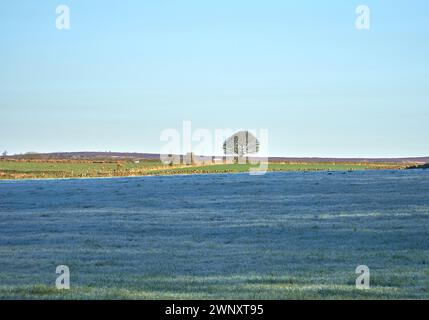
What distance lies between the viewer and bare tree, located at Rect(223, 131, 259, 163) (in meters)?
133

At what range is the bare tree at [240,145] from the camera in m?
133

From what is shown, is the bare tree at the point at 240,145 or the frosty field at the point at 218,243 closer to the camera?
the frosty field at the point at 218,243

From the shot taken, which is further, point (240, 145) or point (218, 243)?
point (240, 145)

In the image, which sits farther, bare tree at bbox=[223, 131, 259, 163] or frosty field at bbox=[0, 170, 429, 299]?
bare tree at bbox=[223, 131, 259, 163]

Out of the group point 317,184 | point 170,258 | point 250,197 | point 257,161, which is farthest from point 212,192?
point 257,161

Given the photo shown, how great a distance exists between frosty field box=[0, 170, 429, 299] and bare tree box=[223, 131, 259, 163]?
65.1 meters

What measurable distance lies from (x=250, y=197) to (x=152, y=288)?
4191 centimetres

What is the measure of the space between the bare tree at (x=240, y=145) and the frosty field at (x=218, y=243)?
65.1 meters

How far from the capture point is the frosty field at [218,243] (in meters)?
22.1

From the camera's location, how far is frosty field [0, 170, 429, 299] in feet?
72.5

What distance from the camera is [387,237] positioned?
34.4 meters

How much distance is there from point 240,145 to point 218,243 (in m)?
103

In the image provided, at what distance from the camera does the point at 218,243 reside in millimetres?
34125
